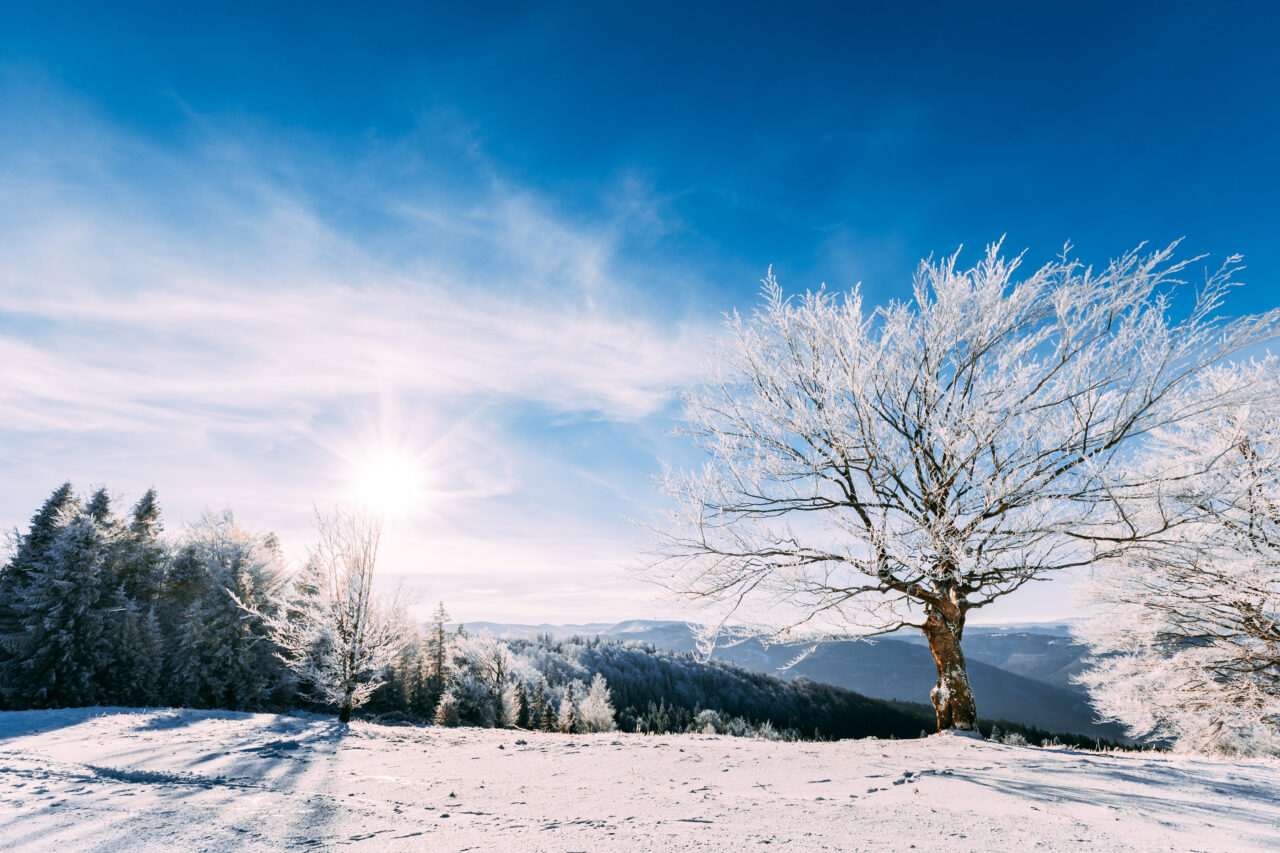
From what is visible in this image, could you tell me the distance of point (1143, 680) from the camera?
1413cm

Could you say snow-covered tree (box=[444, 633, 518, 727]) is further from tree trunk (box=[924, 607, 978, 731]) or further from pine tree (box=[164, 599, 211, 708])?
tree trunk (box=[924, 607, 978, 731])

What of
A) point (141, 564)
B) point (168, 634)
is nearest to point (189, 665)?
point (168, 634)

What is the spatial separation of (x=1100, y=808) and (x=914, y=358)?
19.8ft

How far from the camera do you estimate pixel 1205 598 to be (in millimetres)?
10570

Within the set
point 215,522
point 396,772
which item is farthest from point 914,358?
point 215,522

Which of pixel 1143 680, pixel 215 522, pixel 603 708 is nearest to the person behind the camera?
pixel 1143 680

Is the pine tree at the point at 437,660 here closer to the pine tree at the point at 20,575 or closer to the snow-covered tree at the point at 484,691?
the snow-covered tree at the point at 484,691

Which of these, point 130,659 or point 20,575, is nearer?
point 130,659

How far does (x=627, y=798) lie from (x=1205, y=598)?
512 inches

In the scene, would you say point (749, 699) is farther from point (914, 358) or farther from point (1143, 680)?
point (914, 358)

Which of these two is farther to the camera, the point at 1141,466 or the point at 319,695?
the point at 319,695

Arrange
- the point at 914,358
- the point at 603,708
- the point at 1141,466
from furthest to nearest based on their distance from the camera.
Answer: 1. the point at 603,708
2. the point at 914,358
3. the point at 1141,466

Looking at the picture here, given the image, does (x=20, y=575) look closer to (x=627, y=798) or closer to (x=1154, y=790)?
(x=627, y=798)

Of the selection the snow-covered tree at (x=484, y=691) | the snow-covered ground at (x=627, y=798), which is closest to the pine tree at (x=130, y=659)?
the snow-covered tree at (x=484, y=691)
